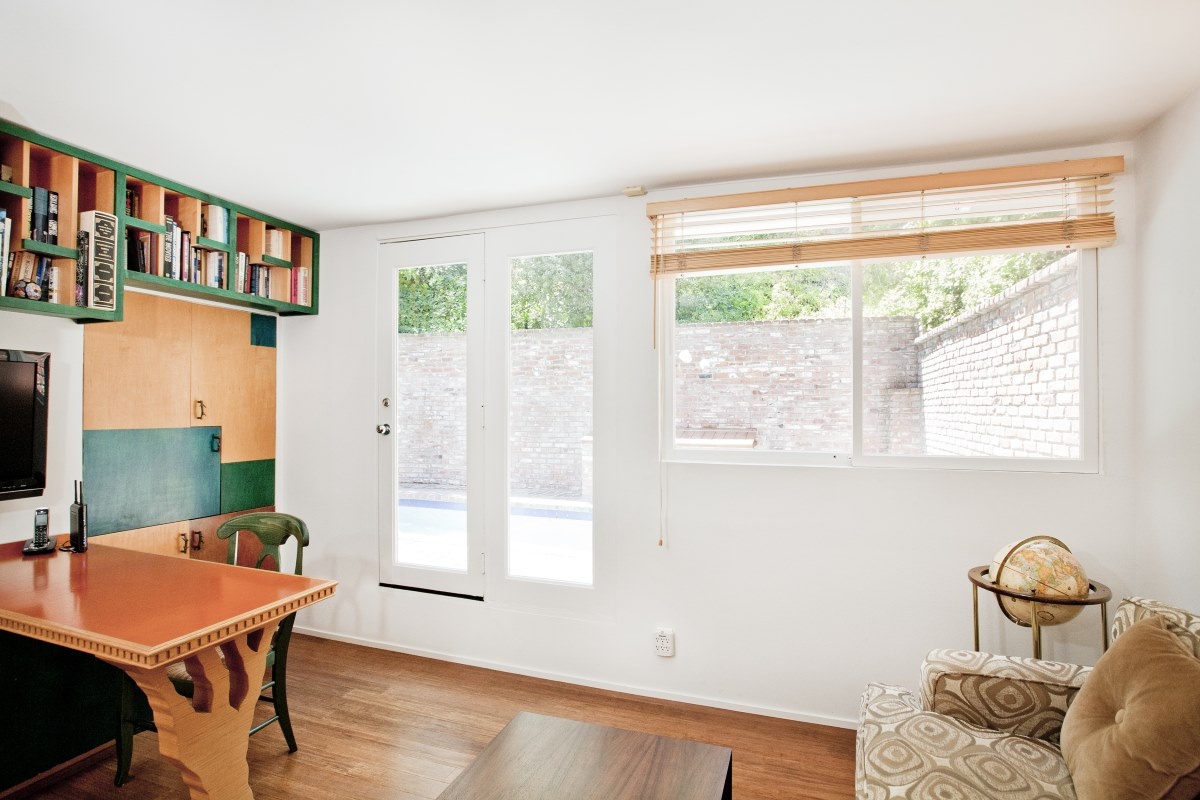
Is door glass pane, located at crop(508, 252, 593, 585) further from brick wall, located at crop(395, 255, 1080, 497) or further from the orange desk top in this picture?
the orange desk top

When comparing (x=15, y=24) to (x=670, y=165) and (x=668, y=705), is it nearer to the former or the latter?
(x=670, y=165)

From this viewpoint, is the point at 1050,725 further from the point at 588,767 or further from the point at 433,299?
the point at 433,299

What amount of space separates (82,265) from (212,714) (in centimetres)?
194

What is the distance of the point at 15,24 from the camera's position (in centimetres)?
172

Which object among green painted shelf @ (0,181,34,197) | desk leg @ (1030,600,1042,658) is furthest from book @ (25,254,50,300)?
desk leg @ (1030,600,1042,658)

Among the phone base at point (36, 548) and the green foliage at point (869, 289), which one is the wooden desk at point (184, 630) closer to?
the phone base at point (36, 548)

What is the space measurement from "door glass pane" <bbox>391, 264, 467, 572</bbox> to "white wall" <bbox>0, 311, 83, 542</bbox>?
4.76 ft

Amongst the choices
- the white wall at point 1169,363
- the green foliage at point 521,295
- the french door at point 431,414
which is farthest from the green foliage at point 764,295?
the french door at point 431,414

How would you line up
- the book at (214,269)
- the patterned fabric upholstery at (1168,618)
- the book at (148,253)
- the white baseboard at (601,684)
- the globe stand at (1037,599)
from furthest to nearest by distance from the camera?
1. the book at (214,269)
2. the book at (148,253)
3. the white baseboard at (601,684)
4. the globe stand at (1037,599)
5. the patterned fabric upholstery at (1168,618)

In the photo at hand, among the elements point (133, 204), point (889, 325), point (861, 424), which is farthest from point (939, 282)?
point (133, 204)

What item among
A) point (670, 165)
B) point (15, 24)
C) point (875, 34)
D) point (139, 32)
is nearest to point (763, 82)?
point (875, 34)

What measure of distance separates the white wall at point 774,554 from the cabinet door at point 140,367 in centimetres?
102

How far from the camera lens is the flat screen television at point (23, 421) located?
7.97 ft

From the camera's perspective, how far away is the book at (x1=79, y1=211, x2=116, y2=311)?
2.57m
